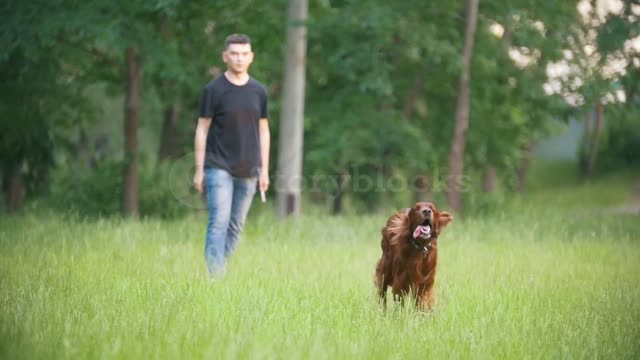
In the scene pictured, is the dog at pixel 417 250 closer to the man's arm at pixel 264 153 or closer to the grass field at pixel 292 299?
the grass field at pixel 292 299

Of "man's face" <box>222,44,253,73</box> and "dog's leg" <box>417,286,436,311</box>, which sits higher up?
"man's face" <box>222,44,253,73</box>

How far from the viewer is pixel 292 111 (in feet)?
50.2

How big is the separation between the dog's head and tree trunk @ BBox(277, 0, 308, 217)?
8.61 meters

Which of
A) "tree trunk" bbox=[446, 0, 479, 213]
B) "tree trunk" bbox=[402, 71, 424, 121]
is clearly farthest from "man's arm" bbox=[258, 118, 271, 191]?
"tree trunk" bbox=[402, 71, 424, 121]

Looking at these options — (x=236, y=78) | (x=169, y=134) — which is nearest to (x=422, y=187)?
(x=169, y=134)

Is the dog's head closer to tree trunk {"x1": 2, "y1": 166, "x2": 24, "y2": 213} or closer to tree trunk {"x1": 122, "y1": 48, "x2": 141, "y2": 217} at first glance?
tree trunk {"x1": 122, "y1": 48, "x2": 141, "y2": 217}

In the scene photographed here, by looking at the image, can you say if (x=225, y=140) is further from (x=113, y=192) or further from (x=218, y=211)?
(x=113, y=192)

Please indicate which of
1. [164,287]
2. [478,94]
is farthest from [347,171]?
[164,287]

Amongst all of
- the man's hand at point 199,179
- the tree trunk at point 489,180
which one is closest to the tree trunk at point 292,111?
the man's hand at point 199,179

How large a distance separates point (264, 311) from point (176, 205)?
14.0 m

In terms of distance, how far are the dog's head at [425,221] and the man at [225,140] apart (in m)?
2.39

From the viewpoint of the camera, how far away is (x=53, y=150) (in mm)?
22328

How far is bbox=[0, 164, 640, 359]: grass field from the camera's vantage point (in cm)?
561

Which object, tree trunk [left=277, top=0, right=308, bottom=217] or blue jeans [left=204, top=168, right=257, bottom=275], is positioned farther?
tree trunk [left=277, top=0, right=308, bottom=217]
